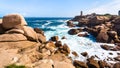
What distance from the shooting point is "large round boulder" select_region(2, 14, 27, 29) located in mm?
24531

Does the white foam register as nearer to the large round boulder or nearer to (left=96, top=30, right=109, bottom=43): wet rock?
(left=96, top=30, right=109, bottom=43): wet rock

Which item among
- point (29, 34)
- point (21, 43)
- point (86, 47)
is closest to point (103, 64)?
point (86, 47)

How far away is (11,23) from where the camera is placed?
977 inches

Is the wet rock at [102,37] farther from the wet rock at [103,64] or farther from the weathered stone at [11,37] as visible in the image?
the weathered stone at [11,37]

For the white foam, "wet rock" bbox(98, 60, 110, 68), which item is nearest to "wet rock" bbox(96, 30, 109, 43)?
the white foam

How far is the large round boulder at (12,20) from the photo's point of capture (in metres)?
24.5

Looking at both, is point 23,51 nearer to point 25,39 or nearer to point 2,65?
point 25,39

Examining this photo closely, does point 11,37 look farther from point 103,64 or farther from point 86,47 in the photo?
point 86,47

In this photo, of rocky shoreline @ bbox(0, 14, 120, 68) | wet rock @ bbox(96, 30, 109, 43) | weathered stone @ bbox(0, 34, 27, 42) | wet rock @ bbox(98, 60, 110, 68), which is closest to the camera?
rocky shoreline @ bbox(0, 14, 120, 68)

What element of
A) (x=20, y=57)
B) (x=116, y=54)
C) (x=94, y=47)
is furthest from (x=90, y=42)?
(x=20, y=57)

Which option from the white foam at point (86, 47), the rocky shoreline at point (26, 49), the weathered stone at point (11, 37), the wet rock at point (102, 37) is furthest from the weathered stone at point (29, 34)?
→ the wet rock at point (102, 37)

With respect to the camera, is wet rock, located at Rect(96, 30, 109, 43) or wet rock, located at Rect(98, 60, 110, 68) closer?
wet rock, located at Rect(98, 60, 110, 68)

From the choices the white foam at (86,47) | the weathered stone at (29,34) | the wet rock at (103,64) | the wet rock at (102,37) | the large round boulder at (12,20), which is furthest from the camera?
the wet rock at (102,37)

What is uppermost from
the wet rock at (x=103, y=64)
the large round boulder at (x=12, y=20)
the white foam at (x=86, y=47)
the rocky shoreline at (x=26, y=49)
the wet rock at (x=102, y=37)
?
the large round boulder at (x=12, y=20)
